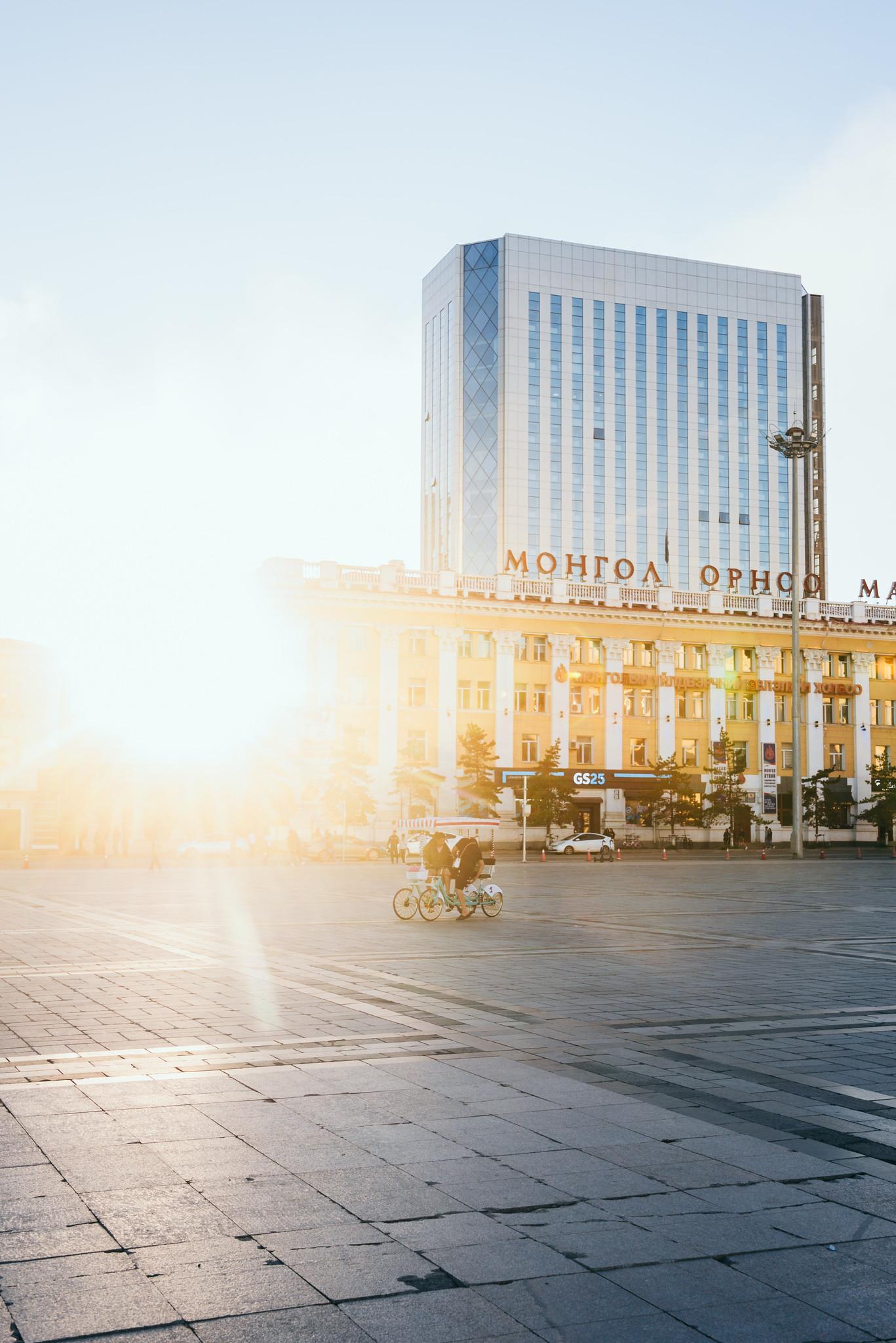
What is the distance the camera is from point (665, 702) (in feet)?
250

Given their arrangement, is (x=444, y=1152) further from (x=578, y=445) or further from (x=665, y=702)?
(x=578, y=445)

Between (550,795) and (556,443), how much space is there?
59.0m

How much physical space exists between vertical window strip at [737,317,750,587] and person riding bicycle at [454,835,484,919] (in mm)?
107957

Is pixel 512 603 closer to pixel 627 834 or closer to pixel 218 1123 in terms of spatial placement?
pixel 627 834

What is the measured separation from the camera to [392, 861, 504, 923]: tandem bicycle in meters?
22.5

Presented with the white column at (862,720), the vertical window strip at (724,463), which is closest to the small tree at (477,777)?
the white column at (862,720)

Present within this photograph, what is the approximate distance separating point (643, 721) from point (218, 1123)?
7017 cm

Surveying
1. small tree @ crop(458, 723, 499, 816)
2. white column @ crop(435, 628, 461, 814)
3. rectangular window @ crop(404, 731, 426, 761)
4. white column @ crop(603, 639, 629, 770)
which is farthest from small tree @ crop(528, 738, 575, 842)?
rectangular window @ crop(404, 731, 426, 761)

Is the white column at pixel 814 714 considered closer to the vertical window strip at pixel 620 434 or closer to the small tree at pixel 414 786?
the small tree at pixel 414 786

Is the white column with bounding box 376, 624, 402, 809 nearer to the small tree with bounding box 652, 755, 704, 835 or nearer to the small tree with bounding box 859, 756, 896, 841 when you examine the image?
the small tree with bounding box 652, 755, 704, 835

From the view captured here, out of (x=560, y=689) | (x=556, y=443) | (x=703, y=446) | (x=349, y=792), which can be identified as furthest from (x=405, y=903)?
(x=703, y=446)

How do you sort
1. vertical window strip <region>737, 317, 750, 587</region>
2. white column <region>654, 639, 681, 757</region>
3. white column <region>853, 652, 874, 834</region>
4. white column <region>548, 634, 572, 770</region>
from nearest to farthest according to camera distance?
white column <region>548, 634, 572, 770</region> < white column <region>654, 639, 681, 757</region> < white column <region>853, 652, 874, 834</region> < vertical window strip <region>737, 317, 750, 587</region>

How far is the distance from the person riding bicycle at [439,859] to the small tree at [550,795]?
44.6m

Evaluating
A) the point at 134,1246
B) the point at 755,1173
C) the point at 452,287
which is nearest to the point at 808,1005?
the point at 755,1173
